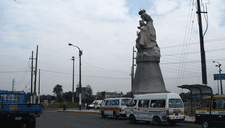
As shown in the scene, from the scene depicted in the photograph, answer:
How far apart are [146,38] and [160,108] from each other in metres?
17.2

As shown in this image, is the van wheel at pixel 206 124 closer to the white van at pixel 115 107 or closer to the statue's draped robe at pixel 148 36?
the white van at pixel 115 107

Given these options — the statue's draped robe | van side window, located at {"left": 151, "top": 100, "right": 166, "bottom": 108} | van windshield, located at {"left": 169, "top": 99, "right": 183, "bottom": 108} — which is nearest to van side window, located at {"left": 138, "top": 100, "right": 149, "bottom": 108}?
van side window, located at {"left": 151, "top": 100, "right": 166, "bottom": 108}

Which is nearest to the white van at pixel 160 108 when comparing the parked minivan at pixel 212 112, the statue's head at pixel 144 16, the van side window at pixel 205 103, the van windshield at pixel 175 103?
the van windshield at pixel 175 103

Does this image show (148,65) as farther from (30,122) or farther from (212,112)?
(30,122)

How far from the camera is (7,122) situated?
11.9 meters

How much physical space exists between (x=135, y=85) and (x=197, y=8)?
13771 mm

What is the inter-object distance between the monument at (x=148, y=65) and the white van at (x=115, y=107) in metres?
7.16

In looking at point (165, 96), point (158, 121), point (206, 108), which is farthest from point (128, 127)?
point (206, 108)

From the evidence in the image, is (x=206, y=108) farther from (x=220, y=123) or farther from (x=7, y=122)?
(x=7, y=122)

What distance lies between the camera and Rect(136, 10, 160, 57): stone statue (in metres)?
30.5

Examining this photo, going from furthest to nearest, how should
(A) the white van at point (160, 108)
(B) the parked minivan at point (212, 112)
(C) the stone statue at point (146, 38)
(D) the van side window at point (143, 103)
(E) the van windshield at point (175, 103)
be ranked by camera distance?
(C) the stone statue at point (146, 38) < (D) the van side window at point (143, 103) < (E) the van windshield at point (175, 103) < (A) the white van at point (160, 108) < (B) the parked minivan at point (212, 112)

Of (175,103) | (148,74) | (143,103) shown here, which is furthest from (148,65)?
(175,103)

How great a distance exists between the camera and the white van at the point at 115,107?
814 inches

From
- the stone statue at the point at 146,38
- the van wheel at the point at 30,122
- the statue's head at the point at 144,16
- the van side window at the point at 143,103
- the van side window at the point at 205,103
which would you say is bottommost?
the van wheel at the point at 30,122
